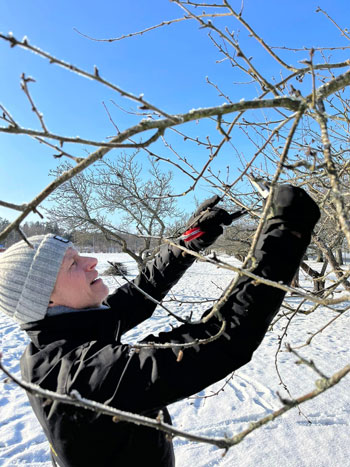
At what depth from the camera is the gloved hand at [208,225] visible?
1.56m

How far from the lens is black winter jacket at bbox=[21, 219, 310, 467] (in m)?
1.00

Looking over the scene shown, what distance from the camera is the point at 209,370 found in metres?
1.02

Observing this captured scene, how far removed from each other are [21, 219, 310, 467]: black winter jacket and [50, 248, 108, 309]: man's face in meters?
0.23

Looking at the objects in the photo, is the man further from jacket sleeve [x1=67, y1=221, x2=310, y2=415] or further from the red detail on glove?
the red detail on glove

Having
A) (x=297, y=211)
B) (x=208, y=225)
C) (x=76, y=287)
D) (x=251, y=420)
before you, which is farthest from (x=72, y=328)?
(x=251, y=420)

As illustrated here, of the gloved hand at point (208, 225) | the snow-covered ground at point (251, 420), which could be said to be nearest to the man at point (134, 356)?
the gloved hand at point (208, 225)

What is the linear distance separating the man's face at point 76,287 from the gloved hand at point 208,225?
49 cm

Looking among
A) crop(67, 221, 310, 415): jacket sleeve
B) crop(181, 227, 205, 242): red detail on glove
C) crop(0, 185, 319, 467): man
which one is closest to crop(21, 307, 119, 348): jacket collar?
crop(0, 185, 319, 467): man

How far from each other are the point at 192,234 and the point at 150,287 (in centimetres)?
44

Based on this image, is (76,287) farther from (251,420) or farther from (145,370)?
(251,420)

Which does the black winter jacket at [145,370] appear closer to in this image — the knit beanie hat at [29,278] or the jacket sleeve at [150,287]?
the knit beanie hat at [29,278]

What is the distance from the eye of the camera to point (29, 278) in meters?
1.40

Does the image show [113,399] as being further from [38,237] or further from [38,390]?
[38,237]

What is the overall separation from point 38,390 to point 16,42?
65 cm
